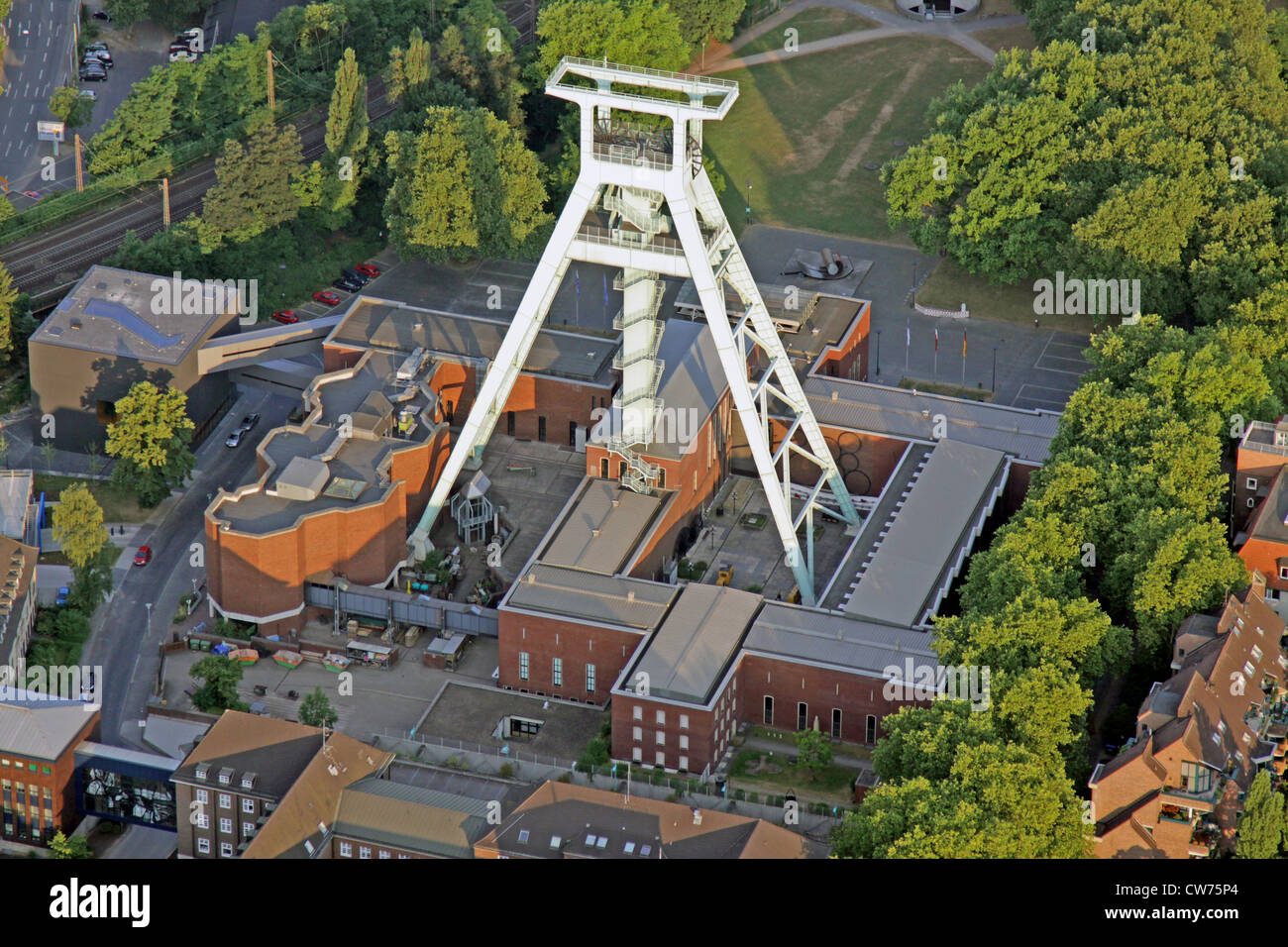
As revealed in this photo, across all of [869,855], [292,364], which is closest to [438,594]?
[292,364]

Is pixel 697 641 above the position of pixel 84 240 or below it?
below

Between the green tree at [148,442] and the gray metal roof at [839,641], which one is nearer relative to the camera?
the gray metal roof at [839,641]

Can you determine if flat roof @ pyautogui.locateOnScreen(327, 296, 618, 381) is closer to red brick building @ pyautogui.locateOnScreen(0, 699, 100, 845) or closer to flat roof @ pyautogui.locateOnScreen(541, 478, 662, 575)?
flat roof @ pyautogui.locateOnScreen(541, 478, 662, 575)

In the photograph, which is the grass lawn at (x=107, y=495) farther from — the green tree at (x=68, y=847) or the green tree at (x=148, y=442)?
the green tree at (x=68, y=847)

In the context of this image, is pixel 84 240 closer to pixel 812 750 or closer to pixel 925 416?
pixel 925 416

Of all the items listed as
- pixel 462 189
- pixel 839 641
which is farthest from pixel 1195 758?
pixel 462 189

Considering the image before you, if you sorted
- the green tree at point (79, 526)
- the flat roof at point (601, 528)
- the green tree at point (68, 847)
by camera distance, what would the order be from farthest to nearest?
1. the green tree at point (79, 526)
2. the flat roof at point (601, 528)
3. the green tree at point (68, 847)

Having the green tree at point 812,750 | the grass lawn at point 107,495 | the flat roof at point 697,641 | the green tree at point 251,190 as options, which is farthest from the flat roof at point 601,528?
the green tree at point 251,190
